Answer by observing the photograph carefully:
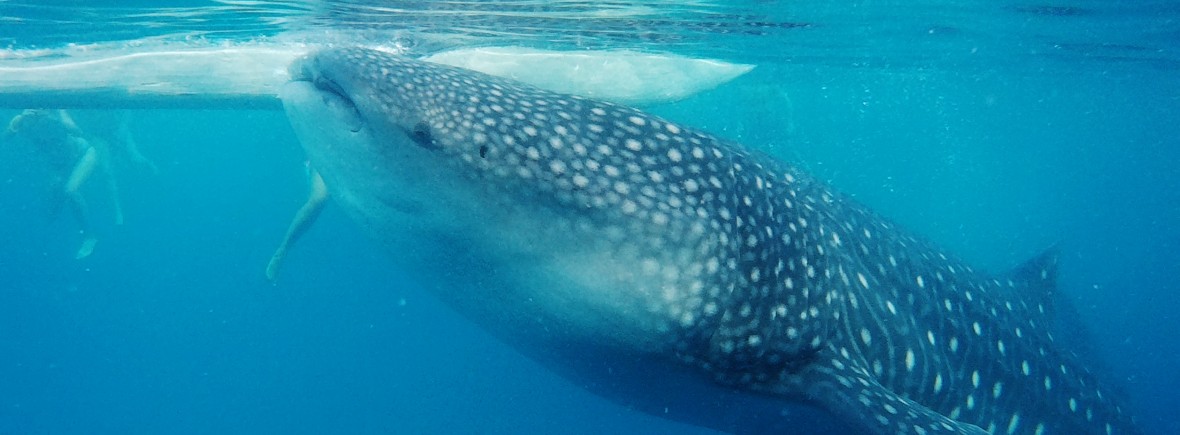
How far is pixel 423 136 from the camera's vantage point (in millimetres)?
3189

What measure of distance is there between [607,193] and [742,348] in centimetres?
125

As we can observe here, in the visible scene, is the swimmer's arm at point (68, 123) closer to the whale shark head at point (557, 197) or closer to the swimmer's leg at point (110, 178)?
the swimmer's leg at point (110, 178)

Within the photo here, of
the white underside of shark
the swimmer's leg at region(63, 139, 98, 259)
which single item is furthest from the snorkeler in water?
the white underside of shark

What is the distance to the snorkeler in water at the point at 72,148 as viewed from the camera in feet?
49.4

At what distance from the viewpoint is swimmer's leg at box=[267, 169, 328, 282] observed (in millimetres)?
10484

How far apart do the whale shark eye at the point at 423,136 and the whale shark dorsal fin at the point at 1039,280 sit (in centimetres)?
652

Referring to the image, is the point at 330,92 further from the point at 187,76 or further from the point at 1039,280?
the point at 1039,280

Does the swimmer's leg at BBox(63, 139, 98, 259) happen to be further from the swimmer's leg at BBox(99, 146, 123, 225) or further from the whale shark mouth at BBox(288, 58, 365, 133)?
the whale shark mouth at BBox(288, 58, 365, 133)

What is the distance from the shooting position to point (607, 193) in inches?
133

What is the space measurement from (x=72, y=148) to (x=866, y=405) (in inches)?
767

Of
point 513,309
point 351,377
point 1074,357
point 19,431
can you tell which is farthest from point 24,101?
point 19,431

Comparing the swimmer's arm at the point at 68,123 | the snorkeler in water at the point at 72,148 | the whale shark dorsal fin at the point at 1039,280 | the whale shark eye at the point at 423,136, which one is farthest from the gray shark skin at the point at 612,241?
the swimmer's arm at the point at 68,123

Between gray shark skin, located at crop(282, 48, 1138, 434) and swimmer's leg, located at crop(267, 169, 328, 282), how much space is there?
6967 millimetres

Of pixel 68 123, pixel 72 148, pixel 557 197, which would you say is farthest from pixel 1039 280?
pixel 72 148
